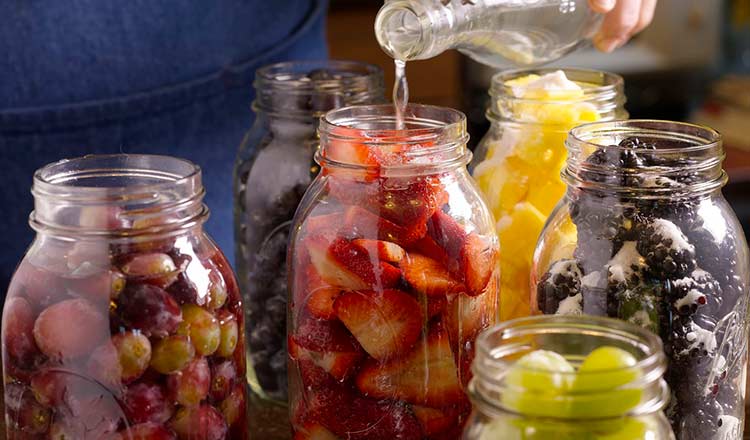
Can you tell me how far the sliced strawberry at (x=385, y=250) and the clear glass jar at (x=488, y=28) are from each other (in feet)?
0.68

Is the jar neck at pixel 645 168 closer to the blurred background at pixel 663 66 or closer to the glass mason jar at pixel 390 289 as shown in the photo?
the glass mason jar at pixel 390 289

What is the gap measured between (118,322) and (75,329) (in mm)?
31

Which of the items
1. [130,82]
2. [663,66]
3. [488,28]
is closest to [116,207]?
[488,28]

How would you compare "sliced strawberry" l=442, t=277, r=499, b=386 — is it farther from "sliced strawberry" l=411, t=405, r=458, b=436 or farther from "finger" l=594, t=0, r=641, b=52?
"finger" l=594, t=0, r=641, b=52

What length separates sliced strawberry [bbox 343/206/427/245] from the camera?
82 cm

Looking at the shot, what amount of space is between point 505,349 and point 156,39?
Answer: 98 centimetres

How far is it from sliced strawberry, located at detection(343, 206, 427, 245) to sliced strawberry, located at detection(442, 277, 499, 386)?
58 millimetres

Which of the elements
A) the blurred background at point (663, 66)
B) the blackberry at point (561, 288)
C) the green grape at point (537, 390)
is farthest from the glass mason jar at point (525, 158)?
the blurred background at point (663, 66)

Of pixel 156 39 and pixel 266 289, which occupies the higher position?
pixel 156 39

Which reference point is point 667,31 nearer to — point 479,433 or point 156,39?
point 156,39

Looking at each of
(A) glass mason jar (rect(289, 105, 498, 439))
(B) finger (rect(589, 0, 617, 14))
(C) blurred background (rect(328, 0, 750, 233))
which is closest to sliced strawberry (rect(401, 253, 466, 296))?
(A) glass mason jar (rect(289, 105, 498, 439))

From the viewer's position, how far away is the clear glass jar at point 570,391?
0.63m

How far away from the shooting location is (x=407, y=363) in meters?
0.82

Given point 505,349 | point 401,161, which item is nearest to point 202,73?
point 401,161
